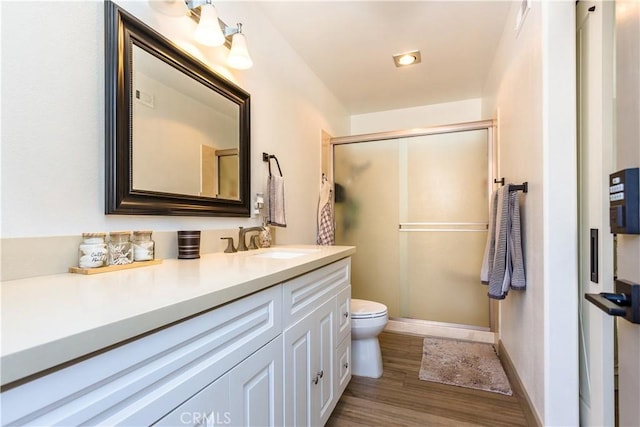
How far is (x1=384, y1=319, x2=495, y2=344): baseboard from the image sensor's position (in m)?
2.65

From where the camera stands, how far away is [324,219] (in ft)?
8.85

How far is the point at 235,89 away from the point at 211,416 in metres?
1.50

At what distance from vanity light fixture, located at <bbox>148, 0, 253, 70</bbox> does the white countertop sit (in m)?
1.01

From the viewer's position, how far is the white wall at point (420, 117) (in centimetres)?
338

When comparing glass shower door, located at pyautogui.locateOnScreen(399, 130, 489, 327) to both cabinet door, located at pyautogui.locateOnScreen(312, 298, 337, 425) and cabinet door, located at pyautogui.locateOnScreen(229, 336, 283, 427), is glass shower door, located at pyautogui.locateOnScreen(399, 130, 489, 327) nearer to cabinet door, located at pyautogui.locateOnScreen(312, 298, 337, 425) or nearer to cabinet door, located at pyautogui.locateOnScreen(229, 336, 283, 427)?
cabinet door, located at pyautogui.locateOnScreen(312, 298, 337, 425)

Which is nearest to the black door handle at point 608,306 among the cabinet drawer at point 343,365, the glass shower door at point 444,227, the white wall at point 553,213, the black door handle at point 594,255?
the black door handle at point 594,255

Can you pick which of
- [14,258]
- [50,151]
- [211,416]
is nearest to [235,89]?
[50,151]

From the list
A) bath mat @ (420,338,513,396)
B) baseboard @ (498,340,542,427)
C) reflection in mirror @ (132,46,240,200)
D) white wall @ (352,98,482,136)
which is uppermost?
white wall @ (352,98,482,136)

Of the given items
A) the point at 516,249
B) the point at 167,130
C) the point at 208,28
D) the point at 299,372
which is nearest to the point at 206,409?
the point at 299,372

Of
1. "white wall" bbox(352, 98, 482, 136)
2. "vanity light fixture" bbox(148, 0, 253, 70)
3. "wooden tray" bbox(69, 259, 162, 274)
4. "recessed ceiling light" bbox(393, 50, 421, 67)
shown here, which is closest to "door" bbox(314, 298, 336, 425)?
"wooden tray" bbox(69, 259, 162, 274)

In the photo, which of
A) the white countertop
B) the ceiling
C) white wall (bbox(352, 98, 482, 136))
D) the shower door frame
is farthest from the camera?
white wall (bbox(352, 98, 482, 136))

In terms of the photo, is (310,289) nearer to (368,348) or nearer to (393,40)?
(368,348)

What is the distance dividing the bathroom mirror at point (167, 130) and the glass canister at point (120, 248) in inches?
3.2

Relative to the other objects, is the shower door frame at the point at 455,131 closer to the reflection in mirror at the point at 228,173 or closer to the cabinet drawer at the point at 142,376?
the reflection in mirror at the point at 228,173
